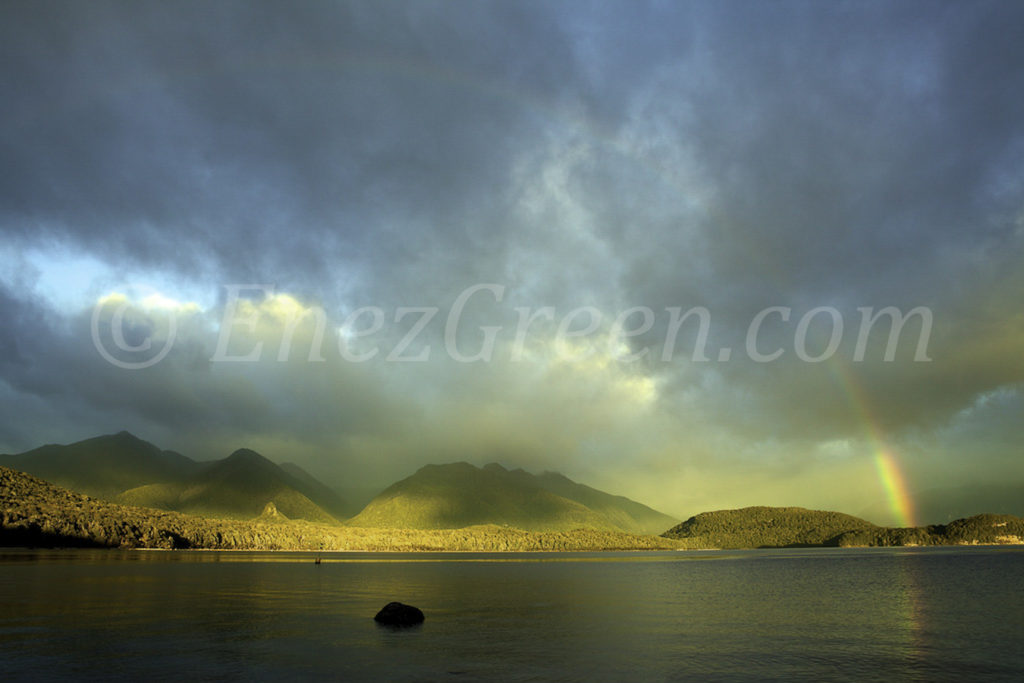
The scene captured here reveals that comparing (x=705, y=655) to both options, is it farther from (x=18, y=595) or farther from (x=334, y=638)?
(x=18, y=595)

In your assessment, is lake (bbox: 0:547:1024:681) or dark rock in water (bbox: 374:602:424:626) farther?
dark rock in water (bbox: 374:602:424:626)

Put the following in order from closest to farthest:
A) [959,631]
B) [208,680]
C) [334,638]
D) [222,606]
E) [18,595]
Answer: [208,680], [334,638], [959,631], [222,606], [18,595]

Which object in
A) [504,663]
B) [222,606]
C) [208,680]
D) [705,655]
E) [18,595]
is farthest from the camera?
[18,595]

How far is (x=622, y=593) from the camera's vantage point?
337 ft

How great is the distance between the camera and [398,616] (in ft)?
192

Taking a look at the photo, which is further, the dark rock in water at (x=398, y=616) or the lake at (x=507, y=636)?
the dark rock in water at (x=398, y=616)

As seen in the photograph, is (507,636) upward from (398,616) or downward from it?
downward

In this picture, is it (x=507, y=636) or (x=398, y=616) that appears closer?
(x=507, y=636)

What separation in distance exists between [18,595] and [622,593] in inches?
3374

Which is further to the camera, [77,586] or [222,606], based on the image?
[77,586]

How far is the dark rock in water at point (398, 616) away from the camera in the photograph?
58.1 metres

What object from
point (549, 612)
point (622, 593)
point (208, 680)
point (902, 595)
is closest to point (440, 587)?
point (622, 593)

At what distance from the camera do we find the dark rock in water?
5809cm

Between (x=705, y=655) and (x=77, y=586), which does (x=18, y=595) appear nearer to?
(x=77, y=586)
